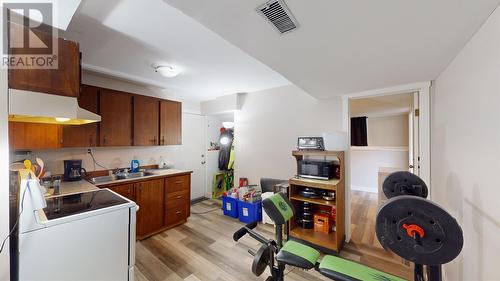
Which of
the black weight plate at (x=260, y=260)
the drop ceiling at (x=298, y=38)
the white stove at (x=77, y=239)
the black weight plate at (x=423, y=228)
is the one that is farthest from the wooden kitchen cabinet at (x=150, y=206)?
the black weight plate at (x=423, y=228)

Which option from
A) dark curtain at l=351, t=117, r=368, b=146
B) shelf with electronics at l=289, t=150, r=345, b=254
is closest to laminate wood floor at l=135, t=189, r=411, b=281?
shelf with electronics at l=289, t=150, r=345, b=254

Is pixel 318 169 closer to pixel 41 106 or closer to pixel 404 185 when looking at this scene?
pixel 404 185

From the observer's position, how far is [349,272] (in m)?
1.10

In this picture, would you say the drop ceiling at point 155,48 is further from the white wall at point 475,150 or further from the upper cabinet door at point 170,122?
the white wall at point 475,150

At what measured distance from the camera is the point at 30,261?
112 centimetres

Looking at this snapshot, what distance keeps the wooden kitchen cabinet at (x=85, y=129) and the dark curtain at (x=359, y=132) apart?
5.76m

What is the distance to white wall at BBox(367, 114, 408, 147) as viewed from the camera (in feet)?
16.0

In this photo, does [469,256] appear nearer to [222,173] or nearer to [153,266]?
[153,266]

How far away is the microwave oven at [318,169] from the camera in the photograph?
8.13 feet

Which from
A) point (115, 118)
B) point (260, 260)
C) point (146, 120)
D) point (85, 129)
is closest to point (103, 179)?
point (85, 129)

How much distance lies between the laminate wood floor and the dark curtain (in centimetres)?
258

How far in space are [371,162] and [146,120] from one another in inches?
219

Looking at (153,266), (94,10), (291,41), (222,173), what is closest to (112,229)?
(153,266)

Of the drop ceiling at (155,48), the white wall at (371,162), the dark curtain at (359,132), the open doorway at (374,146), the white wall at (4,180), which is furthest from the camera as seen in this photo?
the dark curtain at (359,132)
